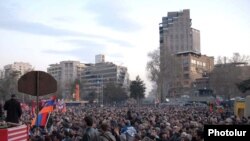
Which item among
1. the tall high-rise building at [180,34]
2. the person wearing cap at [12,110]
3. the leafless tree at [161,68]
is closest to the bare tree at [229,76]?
the leafless tree at [161,68]

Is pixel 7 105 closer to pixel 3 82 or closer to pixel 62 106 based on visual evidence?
pixel 62 106

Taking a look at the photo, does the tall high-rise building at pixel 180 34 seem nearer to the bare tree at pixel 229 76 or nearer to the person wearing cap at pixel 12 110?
the bare tree at pixel 229 76

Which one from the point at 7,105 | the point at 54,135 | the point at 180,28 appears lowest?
the point at 54,135

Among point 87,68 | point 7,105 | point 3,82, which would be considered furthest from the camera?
point 87,68

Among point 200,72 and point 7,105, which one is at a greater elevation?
point 200,72

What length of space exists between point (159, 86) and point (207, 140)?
296 ft

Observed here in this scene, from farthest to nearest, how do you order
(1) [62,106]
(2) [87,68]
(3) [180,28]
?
(2) [87,68] < (3) [180,28] < (1) [62,106]

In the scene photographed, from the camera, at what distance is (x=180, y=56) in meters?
118

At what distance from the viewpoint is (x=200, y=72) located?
5012 inches

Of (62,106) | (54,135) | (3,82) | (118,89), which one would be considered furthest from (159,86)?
(54,135)

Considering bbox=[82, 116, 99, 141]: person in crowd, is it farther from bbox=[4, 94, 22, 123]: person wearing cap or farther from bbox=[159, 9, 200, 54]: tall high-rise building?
bbox=[159, 9, 200, 54]: tall high-rise building

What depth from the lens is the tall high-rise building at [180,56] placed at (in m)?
96.0

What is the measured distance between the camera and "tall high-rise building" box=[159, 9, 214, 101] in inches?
3780

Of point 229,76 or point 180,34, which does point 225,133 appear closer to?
point 229,76
